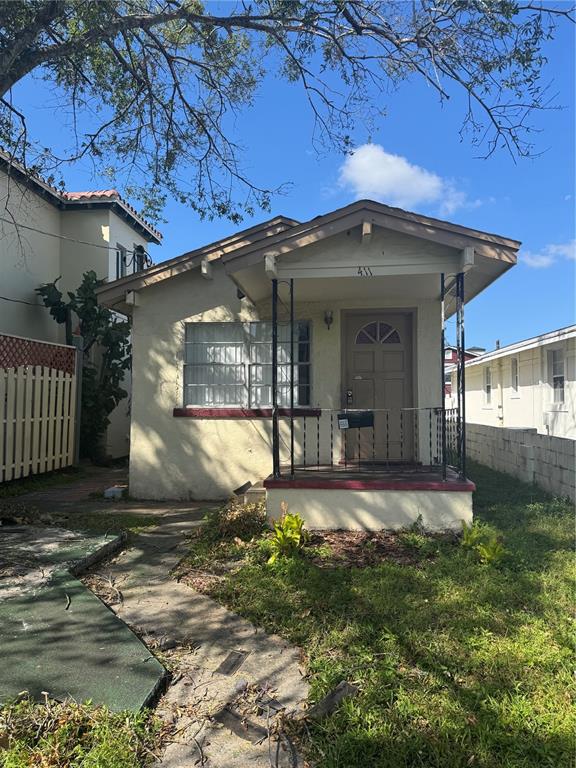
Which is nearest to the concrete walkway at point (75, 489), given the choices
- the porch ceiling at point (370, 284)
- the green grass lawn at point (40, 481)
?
the green grass lawn at point (40, 481)

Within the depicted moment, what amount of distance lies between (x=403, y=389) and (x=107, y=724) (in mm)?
5897

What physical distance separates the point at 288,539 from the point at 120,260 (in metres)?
11.5

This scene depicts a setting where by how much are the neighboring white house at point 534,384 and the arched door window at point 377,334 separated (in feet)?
16.0

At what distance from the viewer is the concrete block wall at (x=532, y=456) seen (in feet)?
23.9

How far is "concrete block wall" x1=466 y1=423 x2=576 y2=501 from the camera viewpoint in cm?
729

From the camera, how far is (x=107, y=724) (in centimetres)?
251

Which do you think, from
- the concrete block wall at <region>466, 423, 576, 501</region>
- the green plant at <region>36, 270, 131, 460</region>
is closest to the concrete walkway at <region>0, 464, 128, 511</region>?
the green plant at <region>36, 270, 131, 460</region>

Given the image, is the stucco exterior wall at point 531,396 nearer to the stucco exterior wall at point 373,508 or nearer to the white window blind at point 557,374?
the white window blind at point 557,374

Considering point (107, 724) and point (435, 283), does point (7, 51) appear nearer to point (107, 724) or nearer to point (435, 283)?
point (435, 283)

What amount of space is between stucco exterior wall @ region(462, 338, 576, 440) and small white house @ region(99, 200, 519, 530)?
18.3 ft

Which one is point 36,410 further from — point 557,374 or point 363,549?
point 557,374

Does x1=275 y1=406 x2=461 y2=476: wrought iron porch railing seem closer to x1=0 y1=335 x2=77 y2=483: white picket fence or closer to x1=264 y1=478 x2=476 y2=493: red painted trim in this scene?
x1=264 y1=478 x2=476 y2=493: red painted trim

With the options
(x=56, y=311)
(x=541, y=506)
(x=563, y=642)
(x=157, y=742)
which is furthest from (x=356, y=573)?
(x=56, y=311)

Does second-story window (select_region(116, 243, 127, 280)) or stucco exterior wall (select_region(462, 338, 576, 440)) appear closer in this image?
stucco exterior wall (select_region(462, 338, 576, 440))
